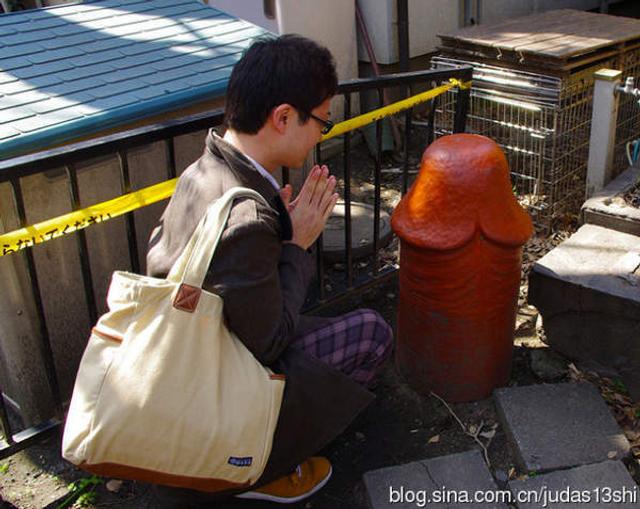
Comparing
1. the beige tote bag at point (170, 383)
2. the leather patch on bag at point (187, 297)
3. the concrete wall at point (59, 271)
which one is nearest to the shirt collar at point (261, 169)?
the beige tote bag at point (170, 383)

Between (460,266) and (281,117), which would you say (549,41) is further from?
(281,117)

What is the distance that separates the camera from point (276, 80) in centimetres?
218

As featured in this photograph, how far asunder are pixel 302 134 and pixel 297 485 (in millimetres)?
1371

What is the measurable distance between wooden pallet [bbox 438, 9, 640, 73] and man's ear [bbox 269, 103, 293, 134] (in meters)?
2.68

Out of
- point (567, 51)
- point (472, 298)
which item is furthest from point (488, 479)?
point (567, 51)

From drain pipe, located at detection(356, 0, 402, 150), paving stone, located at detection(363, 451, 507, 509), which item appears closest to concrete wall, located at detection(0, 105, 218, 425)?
paving stone, located at detection(363, 451, 507, 509)

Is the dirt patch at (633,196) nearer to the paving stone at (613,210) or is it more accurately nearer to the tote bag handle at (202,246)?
the paving stone at (613,210)

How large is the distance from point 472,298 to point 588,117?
245 cm

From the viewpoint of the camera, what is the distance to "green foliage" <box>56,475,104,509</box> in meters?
2.83

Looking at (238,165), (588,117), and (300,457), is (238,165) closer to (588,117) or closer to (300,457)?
(300,457)

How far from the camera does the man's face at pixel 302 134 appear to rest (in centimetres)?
227

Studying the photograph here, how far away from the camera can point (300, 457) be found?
253 cm

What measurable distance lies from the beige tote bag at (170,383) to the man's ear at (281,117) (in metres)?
0.24

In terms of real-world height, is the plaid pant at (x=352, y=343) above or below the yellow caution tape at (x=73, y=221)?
below
